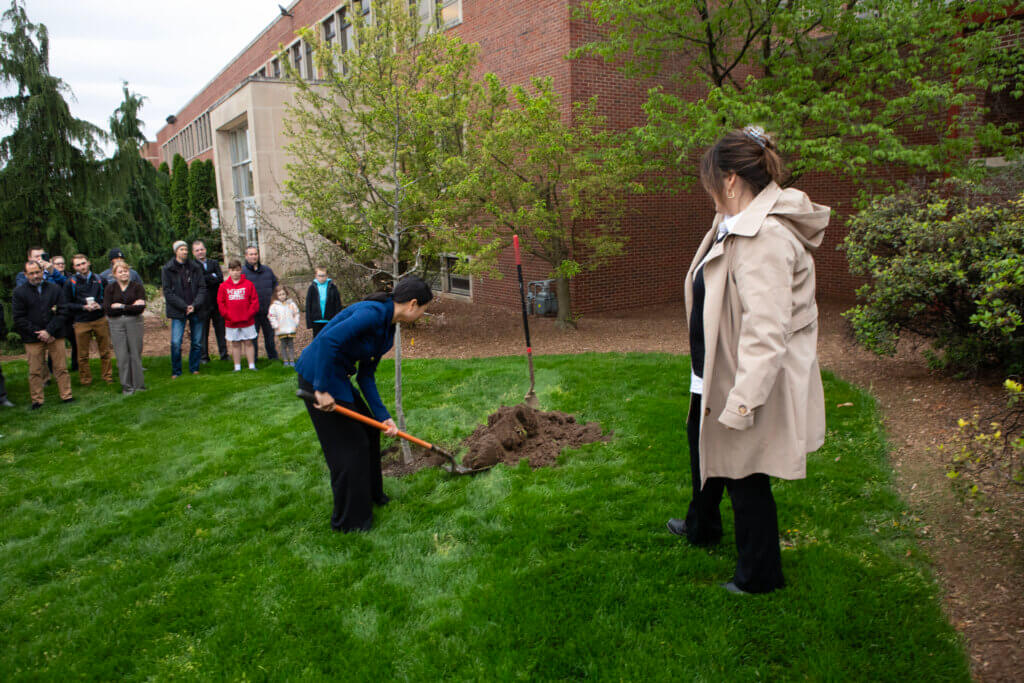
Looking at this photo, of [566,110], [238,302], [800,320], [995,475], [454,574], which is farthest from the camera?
[566,110]

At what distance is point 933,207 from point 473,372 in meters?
5.59

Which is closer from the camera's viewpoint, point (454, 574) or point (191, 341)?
point (454, 574)

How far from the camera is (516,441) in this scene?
566cm

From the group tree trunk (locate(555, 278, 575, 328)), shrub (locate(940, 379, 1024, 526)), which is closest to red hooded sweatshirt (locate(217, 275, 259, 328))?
tree trunk (locate(555, 278, 575, 328))

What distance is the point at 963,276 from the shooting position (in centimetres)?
584

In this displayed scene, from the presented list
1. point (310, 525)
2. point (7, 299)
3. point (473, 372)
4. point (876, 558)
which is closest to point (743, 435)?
point (876, 558)

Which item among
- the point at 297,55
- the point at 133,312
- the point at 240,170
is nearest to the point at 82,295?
the point at 133,312

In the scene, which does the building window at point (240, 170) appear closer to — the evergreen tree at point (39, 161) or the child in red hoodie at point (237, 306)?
the evergreen tree at point (39, 161)

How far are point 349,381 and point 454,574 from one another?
4.53ft

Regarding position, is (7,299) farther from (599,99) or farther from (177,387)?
(599,99)

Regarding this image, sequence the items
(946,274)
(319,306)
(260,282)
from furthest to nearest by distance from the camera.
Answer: (260,282) < (319,306) < (946,274)

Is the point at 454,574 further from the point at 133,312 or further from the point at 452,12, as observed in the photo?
the point at 452,12

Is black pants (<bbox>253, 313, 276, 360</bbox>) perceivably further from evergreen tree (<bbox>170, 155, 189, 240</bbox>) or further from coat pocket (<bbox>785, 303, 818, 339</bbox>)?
evergreen tree (<bbox>170, 155, 189, 240</bbox>)

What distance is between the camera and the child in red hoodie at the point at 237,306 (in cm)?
963
